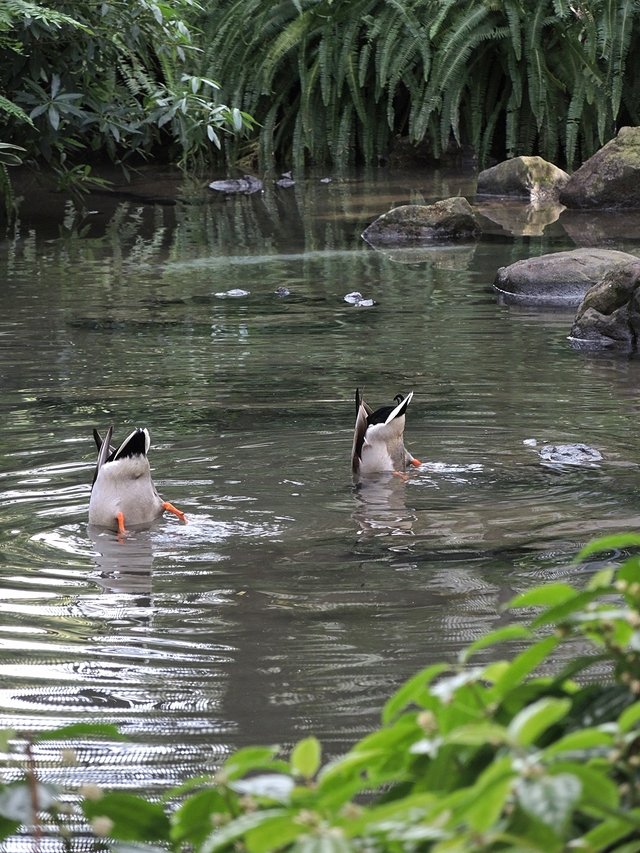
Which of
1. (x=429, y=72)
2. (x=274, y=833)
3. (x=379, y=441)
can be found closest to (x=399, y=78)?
(x=429, y=72)

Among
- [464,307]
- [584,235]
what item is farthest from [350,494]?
[584,235]

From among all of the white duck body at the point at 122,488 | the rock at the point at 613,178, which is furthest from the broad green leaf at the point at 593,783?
the rock at the point at 613,178

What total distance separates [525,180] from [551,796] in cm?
1490

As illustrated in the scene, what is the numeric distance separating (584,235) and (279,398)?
6702mm

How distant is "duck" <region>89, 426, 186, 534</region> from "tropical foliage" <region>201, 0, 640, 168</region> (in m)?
12.8

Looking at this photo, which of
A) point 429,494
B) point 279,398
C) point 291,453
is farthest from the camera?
point 279,398

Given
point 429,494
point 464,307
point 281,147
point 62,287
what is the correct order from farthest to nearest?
point 281,147 < point 62,287 < point 464,307 < point 429,494

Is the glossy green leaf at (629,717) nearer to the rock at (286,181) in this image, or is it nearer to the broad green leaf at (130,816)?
the broad green leaf at (130,816)

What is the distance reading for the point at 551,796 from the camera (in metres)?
0.95

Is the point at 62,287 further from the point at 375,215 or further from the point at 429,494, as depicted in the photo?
the point at 429,494

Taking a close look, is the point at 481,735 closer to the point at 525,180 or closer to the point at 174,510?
the point at 174,510

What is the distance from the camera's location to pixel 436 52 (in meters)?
16.5

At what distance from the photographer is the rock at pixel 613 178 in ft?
46.0

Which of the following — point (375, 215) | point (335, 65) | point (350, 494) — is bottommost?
point (350, 494)
